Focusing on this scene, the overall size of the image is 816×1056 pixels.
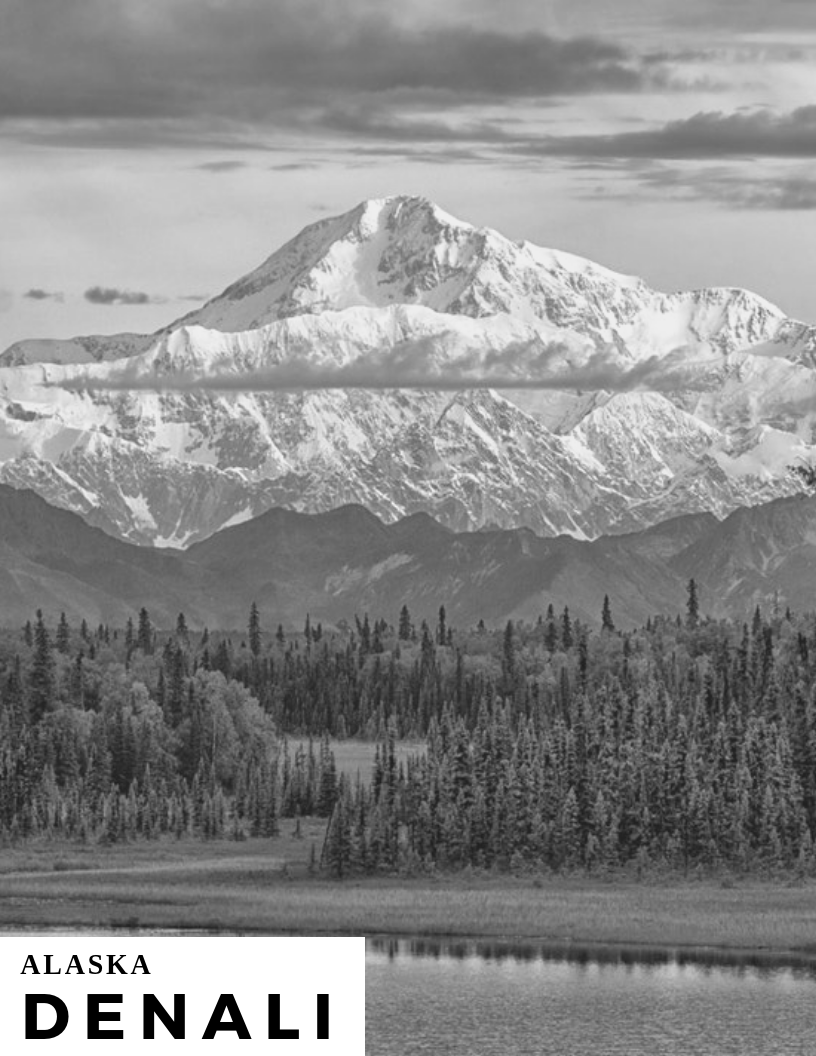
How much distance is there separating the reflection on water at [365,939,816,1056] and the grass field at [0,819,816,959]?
16.4 feet

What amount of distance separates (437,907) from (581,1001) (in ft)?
122

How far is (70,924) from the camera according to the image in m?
147

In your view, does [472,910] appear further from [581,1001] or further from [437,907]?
[581,1001]

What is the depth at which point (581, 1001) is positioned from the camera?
117625mm

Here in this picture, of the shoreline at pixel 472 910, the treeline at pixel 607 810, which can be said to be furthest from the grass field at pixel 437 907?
the treeline at pixel 607 810

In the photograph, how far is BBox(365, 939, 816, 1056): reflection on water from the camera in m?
106

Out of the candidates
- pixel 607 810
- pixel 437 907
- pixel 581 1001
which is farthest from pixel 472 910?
pixel 581 1001

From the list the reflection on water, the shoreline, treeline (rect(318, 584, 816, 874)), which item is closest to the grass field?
the shoreline

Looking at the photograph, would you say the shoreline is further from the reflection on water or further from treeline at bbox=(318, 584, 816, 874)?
treeline at bbox=(318, 584, 816, 874)

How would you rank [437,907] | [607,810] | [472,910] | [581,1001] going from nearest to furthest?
[581,1001]
[472,910]
[437,907]
[607,810]

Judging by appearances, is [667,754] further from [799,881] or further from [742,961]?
[742,961]

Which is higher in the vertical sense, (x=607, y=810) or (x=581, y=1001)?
(x=607, y=810)

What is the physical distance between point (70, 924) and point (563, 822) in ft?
150

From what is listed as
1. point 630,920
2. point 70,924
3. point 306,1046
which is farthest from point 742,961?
point 306,1046
